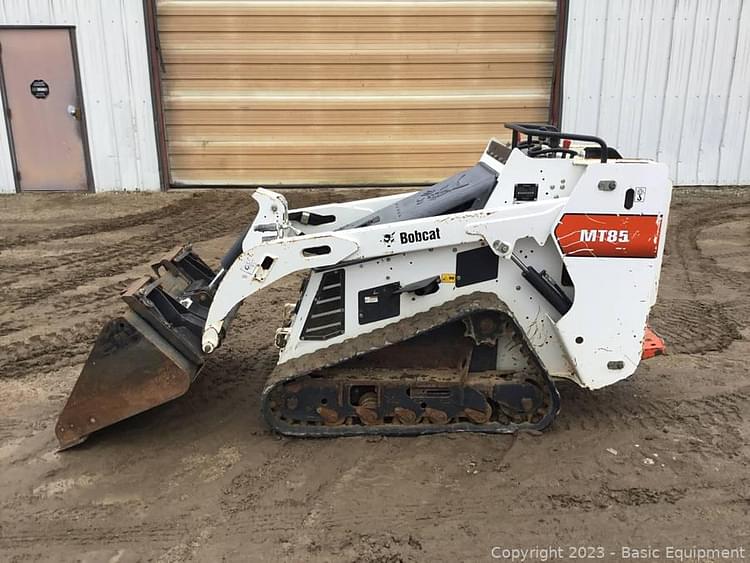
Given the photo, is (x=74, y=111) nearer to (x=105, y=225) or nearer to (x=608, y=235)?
(x=105, y=225)

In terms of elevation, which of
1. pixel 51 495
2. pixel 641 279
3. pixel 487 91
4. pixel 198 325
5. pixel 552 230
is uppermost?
pixel 487 91

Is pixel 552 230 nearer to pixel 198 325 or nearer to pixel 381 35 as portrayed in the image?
pixel 198 325

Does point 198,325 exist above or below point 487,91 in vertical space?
below

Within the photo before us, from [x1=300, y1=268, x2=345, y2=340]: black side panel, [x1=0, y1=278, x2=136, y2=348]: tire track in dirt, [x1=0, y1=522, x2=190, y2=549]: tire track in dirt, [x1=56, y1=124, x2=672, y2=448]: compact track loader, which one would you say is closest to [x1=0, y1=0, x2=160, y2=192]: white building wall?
[x1=0, y1=278, x2=136, y2=348]: tire track in dirt

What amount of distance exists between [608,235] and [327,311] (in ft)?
5.00

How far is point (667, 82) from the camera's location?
1066 centimetres

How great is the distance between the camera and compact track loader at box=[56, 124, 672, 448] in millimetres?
3395

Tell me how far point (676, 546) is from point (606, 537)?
0.93 ft

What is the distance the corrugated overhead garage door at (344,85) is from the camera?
10352 millimetres

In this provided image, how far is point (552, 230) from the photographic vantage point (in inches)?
133

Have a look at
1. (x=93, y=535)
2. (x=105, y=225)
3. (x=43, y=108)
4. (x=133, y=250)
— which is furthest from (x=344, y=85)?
(x=93, y=535)

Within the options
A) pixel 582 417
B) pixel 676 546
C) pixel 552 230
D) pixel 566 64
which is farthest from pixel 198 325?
pixel 566 64

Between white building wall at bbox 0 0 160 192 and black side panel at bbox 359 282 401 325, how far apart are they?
8325 millimetres

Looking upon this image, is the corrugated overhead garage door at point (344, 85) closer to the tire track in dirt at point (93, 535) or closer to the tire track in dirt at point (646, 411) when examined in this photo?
the tire track in dirt at point (646, 411)
